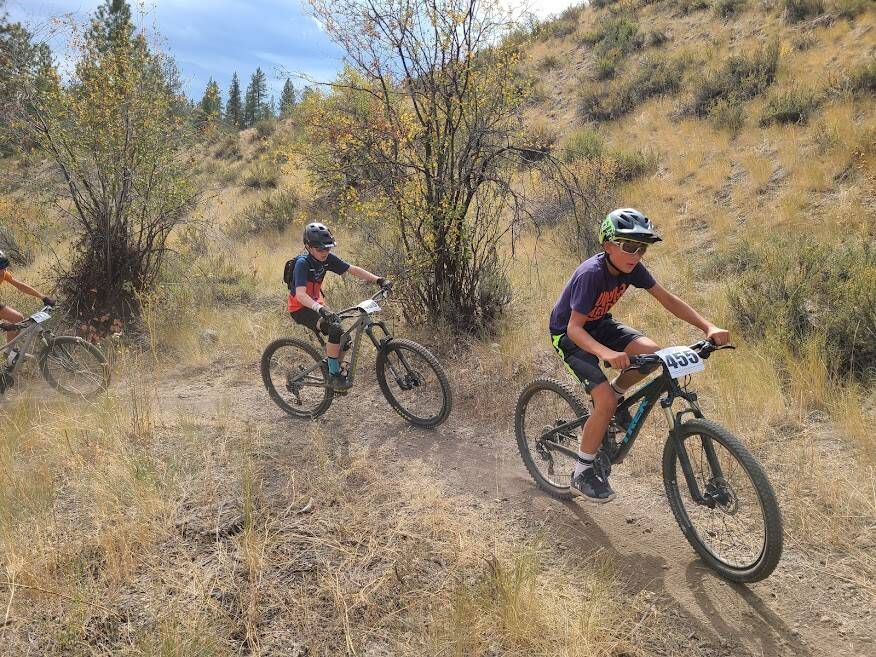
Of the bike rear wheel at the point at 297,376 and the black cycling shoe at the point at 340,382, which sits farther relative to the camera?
the bike rear wheel at the point at 297,376

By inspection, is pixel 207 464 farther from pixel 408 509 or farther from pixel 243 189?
pixel 243 189

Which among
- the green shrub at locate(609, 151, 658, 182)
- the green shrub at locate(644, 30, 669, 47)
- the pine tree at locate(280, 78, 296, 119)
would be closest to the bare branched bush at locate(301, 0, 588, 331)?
the pine tree at locate(280, 78, 296, 119)

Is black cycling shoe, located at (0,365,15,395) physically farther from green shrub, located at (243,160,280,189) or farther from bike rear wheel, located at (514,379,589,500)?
green shrub, located at (243,160,280,189)

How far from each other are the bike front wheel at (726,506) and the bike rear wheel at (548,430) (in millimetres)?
776

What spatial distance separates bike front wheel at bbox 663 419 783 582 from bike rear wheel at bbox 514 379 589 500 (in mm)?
776

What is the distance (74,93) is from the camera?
8070 millimetres

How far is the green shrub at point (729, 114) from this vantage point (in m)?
12.4

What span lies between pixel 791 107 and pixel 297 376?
1196cm

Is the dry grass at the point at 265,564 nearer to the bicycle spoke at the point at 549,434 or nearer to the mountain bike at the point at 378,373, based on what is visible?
the bicycle spoke at the point at 549,434

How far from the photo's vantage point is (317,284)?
550cm

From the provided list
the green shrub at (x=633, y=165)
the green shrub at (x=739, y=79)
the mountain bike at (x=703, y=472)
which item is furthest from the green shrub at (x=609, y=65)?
the mountain bike at (x=703, y=472)

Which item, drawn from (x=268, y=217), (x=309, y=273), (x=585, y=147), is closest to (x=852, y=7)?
(x=585, y=147)

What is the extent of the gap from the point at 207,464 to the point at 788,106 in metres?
13.2

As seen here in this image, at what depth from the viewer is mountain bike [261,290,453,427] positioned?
5.07 meters
